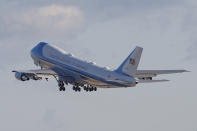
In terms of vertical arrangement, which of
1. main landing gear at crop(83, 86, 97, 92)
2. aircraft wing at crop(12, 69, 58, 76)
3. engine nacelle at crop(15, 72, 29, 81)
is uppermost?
aircraft wing at crop(12, 69, 58, 76)

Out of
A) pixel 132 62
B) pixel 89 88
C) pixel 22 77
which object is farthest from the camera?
pixel 22 77

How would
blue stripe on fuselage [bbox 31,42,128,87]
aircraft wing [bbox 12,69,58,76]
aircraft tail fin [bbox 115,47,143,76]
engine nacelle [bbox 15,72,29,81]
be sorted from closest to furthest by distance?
aircraft tail fin [bbox 115,47,143,76] → blue stripe on fuselage [bbox 31,42,128,87] → aircraft wing [bbox 12,69,58,76] → engine nacelle [bbox 15,72,29,81]

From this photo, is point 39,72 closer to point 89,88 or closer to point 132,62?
point 89,88

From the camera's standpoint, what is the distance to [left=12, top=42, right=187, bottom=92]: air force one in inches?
5285

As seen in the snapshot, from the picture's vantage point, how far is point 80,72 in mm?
144625

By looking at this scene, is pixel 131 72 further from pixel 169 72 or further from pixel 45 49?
pixel 45 49

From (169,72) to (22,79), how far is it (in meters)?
28.1

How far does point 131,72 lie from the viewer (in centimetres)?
13412

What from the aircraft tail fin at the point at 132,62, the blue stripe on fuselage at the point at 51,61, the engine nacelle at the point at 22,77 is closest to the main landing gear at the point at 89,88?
the blue stripe on fuselage at the point at 51,61

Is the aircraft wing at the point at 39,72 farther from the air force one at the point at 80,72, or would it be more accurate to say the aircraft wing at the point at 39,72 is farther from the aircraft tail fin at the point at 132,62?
the aircraft tail fin at the point at 132,62

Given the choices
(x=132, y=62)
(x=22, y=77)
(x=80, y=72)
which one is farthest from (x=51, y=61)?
(x=132, y=62)

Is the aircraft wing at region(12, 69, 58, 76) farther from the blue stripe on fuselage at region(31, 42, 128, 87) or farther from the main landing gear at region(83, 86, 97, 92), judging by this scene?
the main landing gear at region(83, 86, 97, 92)

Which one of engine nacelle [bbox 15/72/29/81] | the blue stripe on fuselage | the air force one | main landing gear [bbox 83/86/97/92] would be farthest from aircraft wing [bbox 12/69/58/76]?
main landing gear [bbox 83/86/97/92]

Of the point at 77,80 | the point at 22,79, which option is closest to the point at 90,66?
the point at 77,80
